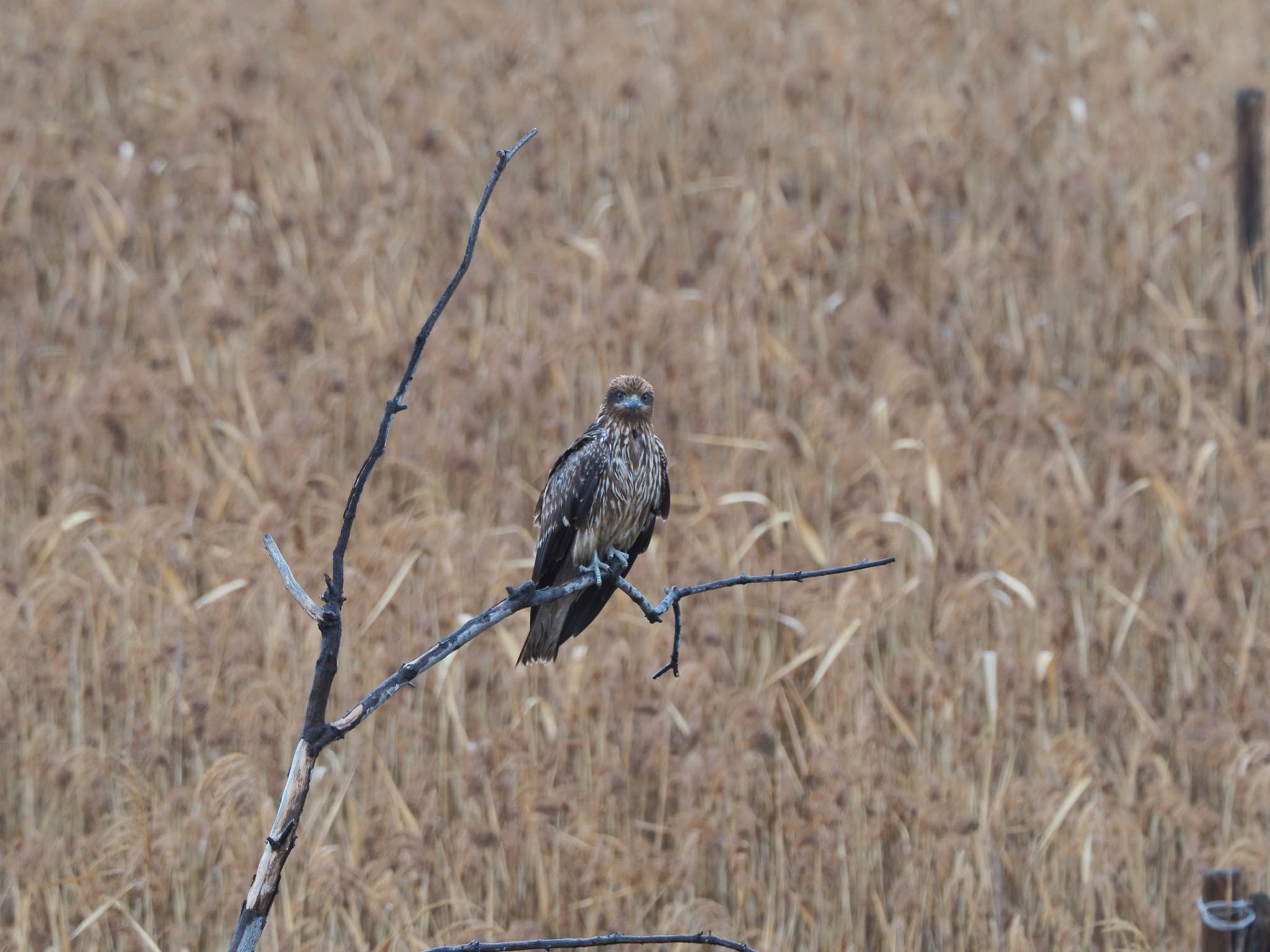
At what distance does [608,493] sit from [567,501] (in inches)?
3.9

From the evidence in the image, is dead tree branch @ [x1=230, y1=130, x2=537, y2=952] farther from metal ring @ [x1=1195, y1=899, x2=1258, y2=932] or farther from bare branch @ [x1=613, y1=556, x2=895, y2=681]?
metal ring @ [x1=1195, y1=899, x2=1258, y2=932]

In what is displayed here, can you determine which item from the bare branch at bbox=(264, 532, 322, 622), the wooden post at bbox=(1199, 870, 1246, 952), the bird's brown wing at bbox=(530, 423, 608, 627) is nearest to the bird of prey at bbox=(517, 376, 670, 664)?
the bird's brown wing at bbox=(530, 423, 608, 627)

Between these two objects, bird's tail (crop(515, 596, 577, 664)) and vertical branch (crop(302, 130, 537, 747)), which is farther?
bird's tail (crop(515, 596, 577, 664))

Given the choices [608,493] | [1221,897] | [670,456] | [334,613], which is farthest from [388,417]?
[670,456]

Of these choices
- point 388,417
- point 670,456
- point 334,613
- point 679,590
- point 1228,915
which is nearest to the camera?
point 388,417

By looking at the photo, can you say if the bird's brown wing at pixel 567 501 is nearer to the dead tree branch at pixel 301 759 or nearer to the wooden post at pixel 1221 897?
the dead tree branch at pixel 301 759

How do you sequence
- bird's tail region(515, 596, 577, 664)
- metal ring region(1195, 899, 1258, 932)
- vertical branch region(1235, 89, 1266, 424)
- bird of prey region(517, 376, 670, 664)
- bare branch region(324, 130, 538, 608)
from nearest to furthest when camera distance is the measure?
bare branch region(324, 130, 538, 608)
bird's tail region(515, 596, 577, 664)
bird of prey region(517, 376, 670, 664)
metal ring region(1195, 899, 1258, 932)
vertical branch region(1235, 89, 1266, 424)

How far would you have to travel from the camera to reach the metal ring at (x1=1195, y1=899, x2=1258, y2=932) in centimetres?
399

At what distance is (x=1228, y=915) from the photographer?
13.2 feet

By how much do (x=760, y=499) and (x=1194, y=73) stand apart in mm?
5653

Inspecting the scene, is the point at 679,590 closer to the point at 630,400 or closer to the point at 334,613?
the point at 334,613

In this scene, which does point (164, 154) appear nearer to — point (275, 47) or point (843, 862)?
point (275, 47)

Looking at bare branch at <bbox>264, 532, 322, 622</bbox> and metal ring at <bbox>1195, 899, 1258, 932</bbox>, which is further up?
bare branch at <bbox>264, 532, 322, 622</bbox>

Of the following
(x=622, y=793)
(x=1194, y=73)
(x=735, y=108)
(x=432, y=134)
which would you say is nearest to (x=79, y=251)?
(x=432, y=134)
